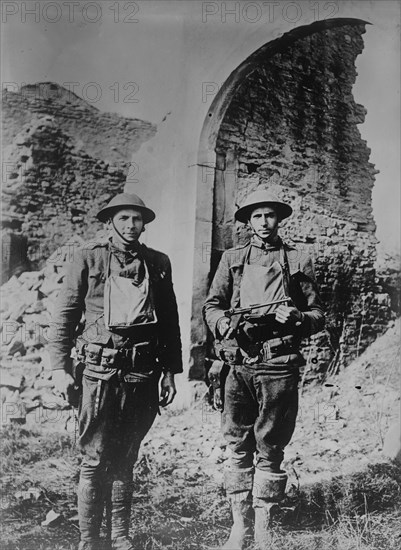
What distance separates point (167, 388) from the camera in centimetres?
378

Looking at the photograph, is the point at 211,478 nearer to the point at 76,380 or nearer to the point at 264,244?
the point at 76,380

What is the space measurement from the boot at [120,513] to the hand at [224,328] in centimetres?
123

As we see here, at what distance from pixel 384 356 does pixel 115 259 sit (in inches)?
91.2

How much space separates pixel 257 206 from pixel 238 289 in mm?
633

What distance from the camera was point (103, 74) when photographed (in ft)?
12.9

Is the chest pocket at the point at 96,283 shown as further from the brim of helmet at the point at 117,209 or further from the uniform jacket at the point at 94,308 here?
the brim of helmet at the point at 117,209

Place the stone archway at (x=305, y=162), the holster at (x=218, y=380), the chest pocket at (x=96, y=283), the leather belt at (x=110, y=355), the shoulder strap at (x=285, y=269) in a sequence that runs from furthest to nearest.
Result: 1. the stone archway at (x=305, y=162)
2. the holster at (x=218, y=380)
3. the shoulder strap at (x=285, y=269)
4. the chest pocket at (x=96, y=283)
5. the leather belt at (x=110, y=355)

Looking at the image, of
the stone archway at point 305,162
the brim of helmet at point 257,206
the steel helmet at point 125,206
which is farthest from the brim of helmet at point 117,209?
the brim of helmet at point 257,206

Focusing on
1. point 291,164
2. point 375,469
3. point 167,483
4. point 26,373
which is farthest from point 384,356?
point 26,373

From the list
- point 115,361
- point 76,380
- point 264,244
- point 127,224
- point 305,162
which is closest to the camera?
point 115,361

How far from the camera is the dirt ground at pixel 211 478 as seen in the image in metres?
3.83

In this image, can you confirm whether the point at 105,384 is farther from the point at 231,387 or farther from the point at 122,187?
the point at 122,187

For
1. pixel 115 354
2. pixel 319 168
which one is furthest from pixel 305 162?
pixel 115 354

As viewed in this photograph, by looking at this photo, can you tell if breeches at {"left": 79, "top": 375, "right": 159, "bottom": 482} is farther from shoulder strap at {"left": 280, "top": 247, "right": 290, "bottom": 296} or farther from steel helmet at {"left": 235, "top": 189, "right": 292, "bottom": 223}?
steel helmet at {"left": 235, "top": 189, "right": 292, "bottom": 223}
